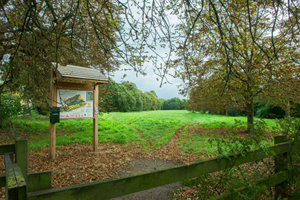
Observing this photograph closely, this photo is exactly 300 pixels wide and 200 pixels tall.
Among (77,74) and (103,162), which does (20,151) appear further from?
(77,74)

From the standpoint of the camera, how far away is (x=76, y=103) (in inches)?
258

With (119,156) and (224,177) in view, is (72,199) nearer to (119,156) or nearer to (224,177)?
(224,177)

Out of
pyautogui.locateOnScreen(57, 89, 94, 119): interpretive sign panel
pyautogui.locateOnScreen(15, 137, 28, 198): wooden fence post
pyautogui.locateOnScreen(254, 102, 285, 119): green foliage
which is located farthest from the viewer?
pyautogui.locateOnScreen(254, 102, 285, 119): green foliage

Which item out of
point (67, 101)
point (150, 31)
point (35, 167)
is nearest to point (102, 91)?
point (67, 101)

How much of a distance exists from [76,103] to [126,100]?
28.9 metres

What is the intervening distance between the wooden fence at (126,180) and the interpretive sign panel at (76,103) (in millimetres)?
4115

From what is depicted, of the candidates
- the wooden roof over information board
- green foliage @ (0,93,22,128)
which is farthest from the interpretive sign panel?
green foliage @ (0,93,22,128)

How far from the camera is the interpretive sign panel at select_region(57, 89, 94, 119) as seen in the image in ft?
20.6

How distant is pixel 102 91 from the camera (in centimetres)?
997

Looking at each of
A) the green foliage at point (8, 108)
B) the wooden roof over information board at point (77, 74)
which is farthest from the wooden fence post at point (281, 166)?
the green foliage at point (8, 108)

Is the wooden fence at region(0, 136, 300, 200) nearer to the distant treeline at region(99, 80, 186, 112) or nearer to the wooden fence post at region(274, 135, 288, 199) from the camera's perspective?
the wooden fence post at region(274, 135, 288, 199)

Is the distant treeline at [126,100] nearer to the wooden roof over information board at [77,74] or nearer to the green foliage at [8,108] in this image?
the wooden roof over information board at [77,74]

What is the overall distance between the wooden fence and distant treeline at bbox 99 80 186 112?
5.56 m

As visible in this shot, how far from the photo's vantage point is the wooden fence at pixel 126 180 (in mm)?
1160
